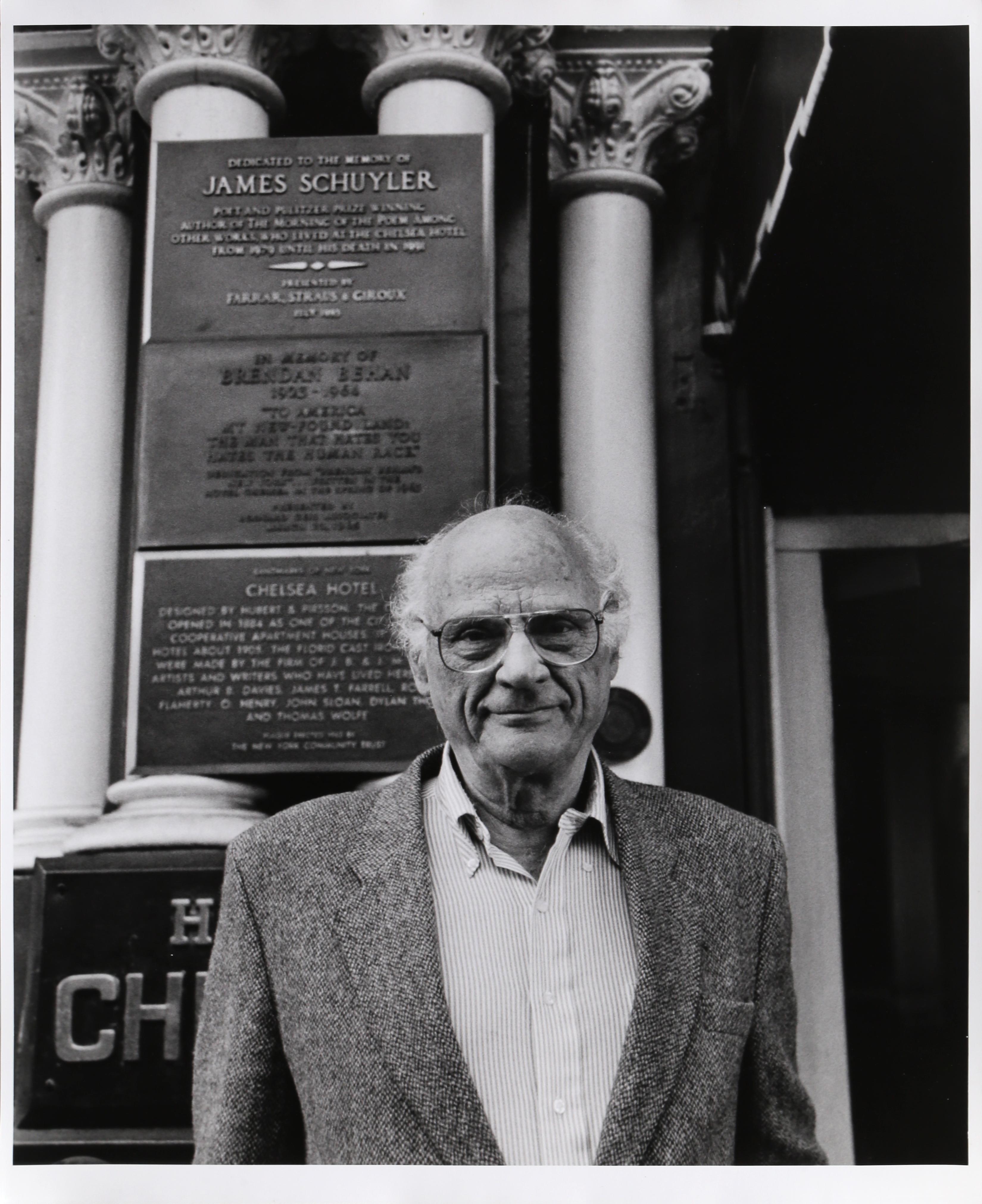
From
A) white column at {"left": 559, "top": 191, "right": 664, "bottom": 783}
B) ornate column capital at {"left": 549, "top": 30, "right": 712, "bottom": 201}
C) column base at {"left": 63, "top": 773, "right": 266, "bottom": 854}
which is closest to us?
column base at {"left": 63, "top": 773, "right": 266, "bottom": 854}

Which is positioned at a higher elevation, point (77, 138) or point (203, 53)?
point (203, 53)

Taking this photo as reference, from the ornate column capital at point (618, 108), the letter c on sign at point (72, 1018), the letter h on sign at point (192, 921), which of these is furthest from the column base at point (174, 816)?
the ornate column capital at point (618, 108)

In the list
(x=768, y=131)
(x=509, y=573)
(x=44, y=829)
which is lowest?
(x=44, y=829)

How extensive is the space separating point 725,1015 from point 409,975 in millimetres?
594

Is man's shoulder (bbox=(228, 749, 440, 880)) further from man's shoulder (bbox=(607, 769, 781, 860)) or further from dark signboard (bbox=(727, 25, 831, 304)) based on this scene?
dark signboard (bbox=(727, 25, 831, 304))

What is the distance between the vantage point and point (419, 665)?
93.6 inches

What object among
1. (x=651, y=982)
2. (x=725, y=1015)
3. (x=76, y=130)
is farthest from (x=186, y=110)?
(x=725, y=1015)

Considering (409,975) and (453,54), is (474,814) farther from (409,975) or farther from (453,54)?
(453,54)

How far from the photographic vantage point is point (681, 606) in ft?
11.4

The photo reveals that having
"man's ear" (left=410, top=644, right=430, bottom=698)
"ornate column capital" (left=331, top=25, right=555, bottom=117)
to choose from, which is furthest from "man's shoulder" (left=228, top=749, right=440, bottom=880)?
"ornate column capital" (left=331, top=25, right=555, bottom=117)

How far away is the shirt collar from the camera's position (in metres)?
2.15

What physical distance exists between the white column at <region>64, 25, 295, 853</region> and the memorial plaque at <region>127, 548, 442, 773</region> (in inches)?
3.4

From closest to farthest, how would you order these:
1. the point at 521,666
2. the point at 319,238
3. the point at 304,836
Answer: the point at 521,666, the point at 304,836, the point at 319,238

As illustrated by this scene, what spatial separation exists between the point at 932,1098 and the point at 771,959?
0.91 m
